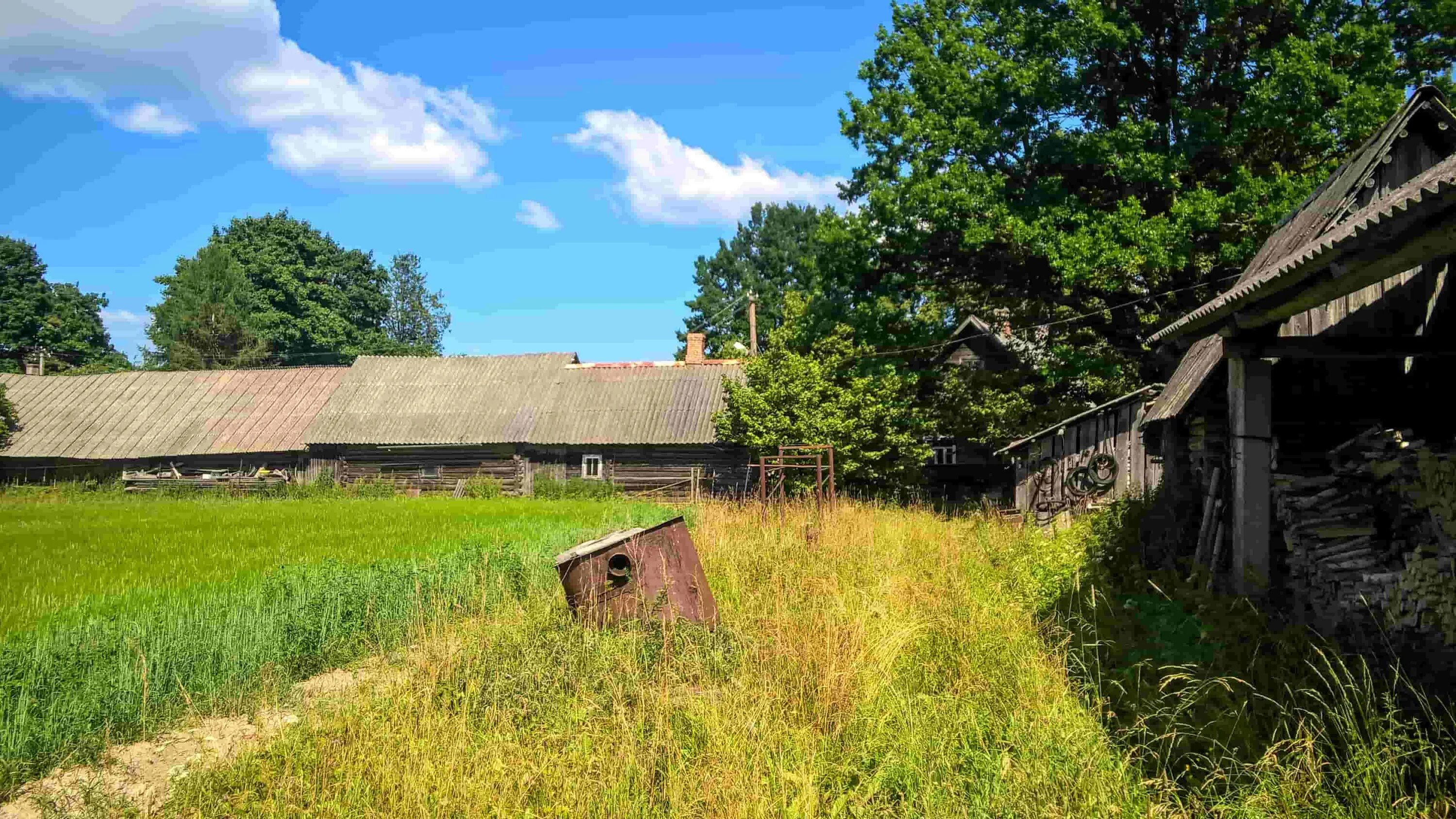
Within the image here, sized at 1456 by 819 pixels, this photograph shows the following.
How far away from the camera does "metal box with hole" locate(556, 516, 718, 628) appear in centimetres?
729

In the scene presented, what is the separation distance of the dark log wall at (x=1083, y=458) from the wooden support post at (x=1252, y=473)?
→ 6.58 m

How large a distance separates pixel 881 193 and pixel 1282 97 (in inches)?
265

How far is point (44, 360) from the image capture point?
160 feet

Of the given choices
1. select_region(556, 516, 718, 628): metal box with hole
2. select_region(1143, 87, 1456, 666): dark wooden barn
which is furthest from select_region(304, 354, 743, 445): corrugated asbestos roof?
select_region(1143, 87, 1456, 666): dark wooden barn

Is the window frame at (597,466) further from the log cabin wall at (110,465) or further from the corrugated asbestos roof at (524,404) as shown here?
the log cabin wall at (110,465)

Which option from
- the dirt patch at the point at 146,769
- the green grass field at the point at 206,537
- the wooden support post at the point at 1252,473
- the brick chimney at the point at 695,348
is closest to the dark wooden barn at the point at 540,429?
the brick chimney at the point at 695,348

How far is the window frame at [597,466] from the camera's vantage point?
1127 inches

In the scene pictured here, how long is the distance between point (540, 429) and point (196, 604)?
2102 centimetres

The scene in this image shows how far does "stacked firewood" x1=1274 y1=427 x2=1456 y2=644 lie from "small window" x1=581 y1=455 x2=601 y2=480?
77.1ft

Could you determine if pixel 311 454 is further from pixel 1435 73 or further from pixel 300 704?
pixel 1435 73

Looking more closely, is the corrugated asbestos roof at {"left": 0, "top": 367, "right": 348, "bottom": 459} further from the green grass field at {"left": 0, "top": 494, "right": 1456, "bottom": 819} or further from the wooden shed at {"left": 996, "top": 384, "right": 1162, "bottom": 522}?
the wooden shed at {"left": 996, "top": 384, "right": 1162, "bottom": 522}

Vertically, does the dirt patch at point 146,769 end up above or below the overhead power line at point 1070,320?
below

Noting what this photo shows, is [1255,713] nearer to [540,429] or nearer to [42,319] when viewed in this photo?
[540,429]

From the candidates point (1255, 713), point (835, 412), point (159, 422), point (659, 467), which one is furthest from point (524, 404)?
point (1255, 713)
